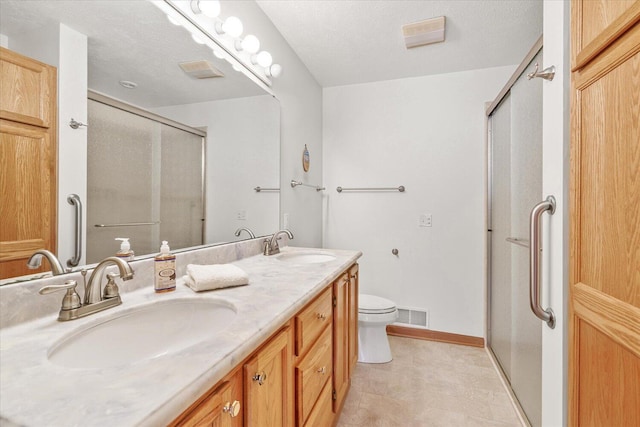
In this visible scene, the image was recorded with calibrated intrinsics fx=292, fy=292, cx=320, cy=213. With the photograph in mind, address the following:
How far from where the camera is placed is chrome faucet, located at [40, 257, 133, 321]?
70 centimetres

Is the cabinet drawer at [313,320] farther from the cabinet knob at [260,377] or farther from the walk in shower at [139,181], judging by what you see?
the walk in shower at [139,181]

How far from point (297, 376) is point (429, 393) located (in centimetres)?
127

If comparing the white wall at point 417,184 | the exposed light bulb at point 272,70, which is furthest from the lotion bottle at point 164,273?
the white wall at point 417,184

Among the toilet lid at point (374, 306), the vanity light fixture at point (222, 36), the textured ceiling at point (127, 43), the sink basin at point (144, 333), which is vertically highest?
the vanity light fixture at point (222, 36)

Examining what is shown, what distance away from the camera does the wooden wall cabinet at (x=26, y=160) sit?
0.67m

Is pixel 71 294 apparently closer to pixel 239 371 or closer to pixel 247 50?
pixel 239 371

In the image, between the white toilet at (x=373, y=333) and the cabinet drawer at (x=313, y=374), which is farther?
the white toilet at (x=373, y=333)

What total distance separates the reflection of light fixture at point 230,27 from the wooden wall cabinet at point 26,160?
0.87 meters

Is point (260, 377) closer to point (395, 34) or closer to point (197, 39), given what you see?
point (197, 39)

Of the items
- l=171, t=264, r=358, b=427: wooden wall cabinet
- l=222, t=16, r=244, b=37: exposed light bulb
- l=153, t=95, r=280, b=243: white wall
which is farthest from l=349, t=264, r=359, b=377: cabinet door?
l=222, t=16, r=244, b=37: exposed light bulb

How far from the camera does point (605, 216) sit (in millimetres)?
771

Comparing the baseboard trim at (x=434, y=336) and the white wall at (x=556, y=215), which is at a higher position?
the white wall at (x=556, y=215)

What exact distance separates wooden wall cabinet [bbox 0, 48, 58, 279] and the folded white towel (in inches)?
14.5

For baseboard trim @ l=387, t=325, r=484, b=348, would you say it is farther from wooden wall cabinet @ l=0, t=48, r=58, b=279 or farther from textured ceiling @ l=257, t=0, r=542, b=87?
wooden wall cabinet @ l=0, t=48, r=58, b=279
